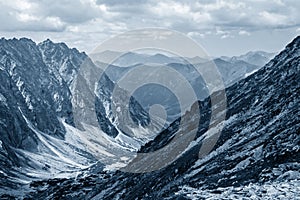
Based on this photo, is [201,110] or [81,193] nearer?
[81,193]

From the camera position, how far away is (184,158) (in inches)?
2721

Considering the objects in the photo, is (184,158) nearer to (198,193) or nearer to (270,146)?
(270,146)

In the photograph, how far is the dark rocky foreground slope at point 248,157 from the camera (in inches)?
1468

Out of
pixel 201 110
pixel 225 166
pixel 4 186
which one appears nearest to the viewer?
pixel 225 166

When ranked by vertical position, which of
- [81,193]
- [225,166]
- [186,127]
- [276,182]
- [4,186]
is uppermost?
[276,182]

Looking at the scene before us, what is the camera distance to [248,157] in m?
49.0

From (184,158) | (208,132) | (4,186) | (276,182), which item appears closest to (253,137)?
(184,158)

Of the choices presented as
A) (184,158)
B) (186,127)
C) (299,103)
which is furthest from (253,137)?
(186,127)

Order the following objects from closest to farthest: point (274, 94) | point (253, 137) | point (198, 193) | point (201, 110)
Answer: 1. point (198, 193)
2. point (253, 137)
3. point (274, 94)
4. point (201, 110)

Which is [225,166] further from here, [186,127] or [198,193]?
[186,127]

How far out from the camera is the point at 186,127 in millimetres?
98000

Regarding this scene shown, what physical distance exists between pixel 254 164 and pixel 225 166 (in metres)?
5.85

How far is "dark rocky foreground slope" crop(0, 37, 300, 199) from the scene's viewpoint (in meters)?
37.3

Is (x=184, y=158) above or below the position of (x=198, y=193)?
below
